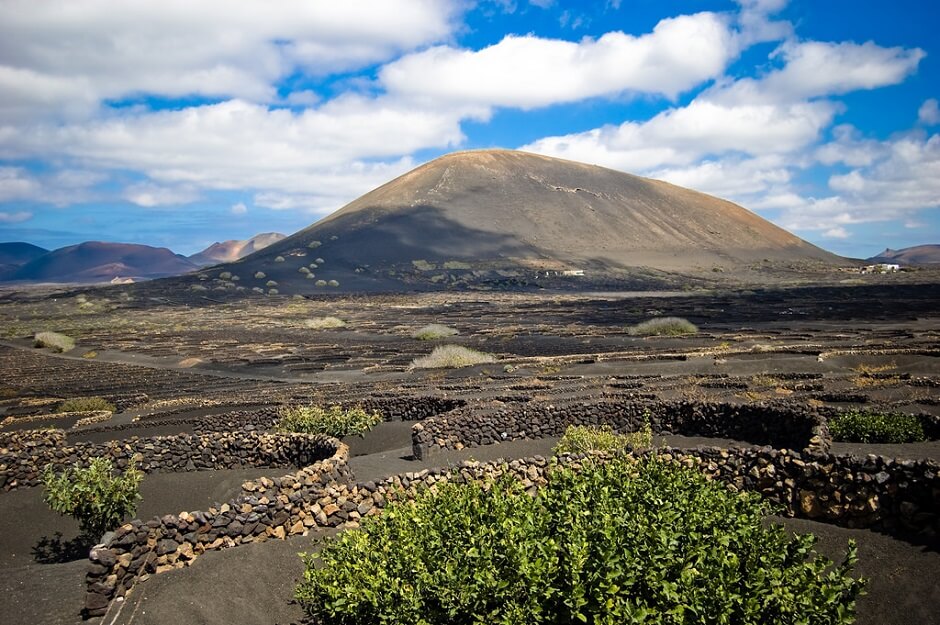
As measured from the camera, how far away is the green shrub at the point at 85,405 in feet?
92.1

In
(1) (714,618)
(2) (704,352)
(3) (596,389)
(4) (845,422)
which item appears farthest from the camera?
(2) (704,352)

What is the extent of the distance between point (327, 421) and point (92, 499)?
809 cm

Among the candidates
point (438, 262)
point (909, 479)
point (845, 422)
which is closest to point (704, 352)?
point (845, 422)

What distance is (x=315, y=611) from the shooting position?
317 inches

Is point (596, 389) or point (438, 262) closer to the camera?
point (596, 389)

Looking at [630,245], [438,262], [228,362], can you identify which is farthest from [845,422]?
[630,245]

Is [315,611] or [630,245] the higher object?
[630,245]

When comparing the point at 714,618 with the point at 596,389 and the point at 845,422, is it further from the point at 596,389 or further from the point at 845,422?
the point at 596,389

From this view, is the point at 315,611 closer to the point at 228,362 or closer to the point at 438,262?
the point at 228,362

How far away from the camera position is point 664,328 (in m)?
45.2

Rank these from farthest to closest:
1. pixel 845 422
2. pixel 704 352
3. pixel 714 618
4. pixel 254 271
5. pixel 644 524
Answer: pixel 254 271, pixel 704 352, pixel 845 422, pixel 644 524, pixel 714 618

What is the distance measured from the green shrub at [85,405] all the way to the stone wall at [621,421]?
60.1 feet

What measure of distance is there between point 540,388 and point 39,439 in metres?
17.7

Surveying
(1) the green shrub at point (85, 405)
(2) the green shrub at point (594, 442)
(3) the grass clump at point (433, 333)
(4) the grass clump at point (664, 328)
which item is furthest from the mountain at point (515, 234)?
(2) the green shrub at point (594, 442)
